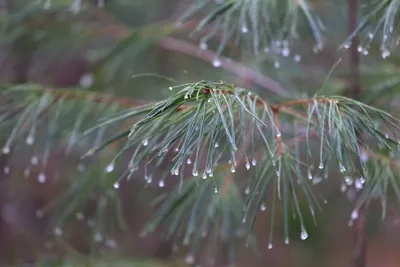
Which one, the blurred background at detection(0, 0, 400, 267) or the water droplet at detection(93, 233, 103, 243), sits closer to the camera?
the water droplet at detection(93, 233, 103, 243)

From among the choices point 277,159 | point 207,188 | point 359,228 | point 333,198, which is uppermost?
point 277,159

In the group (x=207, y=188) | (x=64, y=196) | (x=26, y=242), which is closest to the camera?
(x=207, y=188)

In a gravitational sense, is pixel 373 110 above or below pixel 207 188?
above

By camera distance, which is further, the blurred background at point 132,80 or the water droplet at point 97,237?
the blurred background at point 132,80

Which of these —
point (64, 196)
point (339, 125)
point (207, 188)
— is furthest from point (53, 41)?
point (339, 125)

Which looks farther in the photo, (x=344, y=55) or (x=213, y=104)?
(x=344, y=55)

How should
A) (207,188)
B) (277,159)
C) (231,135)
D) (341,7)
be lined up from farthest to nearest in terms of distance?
(341,7) → (207,188) → (277,159) → (231,135)

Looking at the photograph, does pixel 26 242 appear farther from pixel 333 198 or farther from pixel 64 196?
pixel 333 198

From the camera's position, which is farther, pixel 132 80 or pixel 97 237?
pixel 132 80
